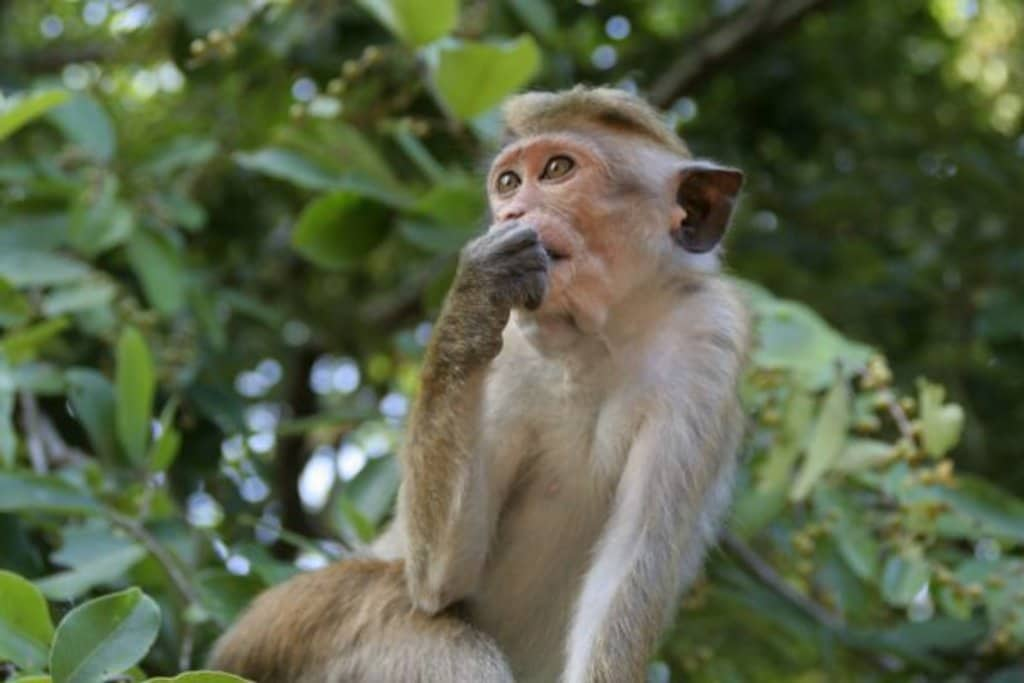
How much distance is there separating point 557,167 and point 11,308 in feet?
5.90

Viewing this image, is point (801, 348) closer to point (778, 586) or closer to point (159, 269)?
point (778, 586)

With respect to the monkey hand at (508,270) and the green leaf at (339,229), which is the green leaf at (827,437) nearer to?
the monkey hand at (508,270)

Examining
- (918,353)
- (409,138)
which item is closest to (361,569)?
(409,138)

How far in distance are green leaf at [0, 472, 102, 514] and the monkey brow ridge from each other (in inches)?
61.4

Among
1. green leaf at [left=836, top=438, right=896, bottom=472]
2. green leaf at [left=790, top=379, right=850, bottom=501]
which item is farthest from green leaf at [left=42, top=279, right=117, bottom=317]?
green leaf at [left=836, top=438, right=896, bottom=472]

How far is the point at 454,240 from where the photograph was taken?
5.88 m

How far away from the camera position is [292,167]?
573 cm

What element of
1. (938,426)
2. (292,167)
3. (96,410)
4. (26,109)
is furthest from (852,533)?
(26,109)

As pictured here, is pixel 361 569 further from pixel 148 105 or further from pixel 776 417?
pixel 148 105

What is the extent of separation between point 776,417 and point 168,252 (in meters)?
2.18

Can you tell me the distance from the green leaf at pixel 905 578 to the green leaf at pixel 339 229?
2126mm

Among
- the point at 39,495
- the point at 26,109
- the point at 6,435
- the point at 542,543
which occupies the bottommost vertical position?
the point at 542,543

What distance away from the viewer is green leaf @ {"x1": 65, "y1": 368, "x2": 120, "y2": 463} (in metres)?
5.43

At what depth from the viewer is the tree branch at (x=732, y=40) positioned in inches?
300
